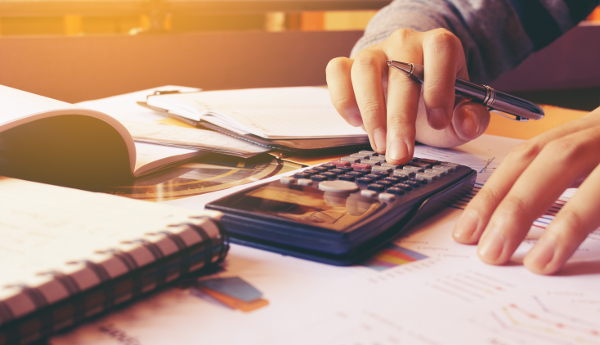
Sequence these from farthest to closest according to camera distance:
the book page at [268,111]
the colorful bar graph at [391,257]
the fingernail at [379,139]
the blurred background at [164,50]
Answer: the blurred background at [164,50] → the book page at [268,111] → the fingernail at [379,139] → the colorful bar graph at [391,257]

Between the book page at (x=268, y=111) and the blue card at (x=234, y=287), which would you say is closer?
the blue card at (x=234, y=287)

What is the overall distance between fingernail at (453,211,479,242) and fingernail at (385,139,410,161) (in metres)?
0.13

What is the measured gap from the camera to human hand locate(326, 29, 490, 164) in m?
0.49

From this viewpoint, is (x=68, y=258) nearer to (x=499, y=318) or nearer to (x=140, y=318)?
(x=140, y=318)

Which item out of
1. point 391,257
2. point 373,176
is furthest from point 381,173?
point 391,257

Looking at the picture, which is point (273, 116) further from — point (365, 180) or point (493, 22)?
point (493, 22)

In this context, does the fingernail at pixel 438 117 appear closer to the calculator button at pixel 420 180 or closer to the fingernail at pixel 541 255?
the calculator button at pixel 420 180

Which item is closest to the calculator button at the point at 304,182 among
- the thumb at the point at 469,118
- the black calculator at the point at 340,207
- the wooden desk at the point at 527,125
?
the black calculator at the point at 340,207

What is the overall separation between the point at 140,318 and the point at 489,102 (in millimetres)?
469

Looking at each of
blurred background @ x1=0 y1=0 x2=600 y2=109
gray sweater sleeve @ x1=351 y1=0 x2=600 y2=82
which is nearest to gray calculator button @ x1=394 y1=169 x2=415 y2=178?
gray sweater sleeve @ x1=351 y1=0 x2=600 y2=82

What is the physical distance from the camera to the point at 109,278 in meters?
0.22

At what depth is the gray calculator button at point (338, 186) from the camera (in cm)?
37

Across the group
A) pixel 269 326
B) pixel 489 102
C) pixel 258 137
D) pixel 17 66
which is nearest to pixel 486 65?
pixel 489 102

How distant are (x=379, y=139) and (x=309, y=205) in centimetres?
18
